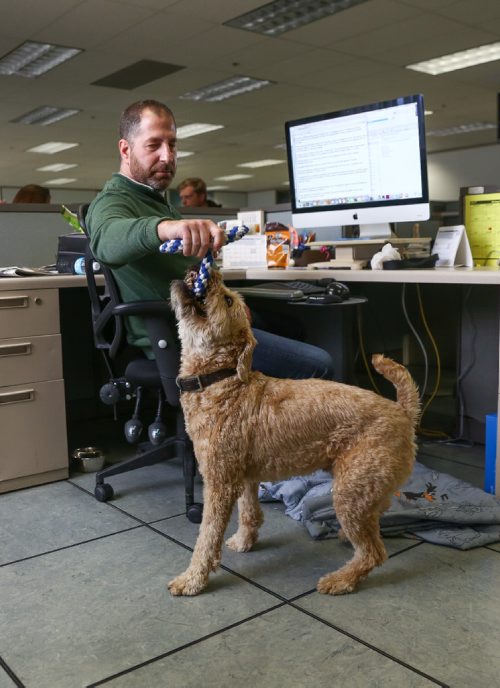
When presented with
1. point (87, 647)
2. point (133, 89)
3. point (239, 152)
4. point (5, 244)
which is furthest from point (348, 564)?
point (239, 152)

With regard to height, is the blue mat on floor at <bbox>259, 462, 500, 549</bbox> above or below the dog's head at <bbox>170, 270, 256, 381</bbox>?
below

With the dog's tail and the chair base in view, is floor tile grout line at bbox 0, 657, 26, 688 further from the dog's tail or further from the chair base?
the dog's tail

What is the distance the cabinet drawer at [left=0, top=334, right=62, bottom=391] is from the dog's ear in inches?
41.4

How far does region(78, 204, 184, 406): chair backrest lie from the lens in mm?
1839

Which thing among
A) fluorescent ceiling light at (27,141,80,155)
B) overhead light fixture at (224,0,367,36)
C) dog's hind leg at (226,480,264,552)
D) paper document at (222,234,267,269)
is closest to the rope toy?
dog's hind leg at (226,480,264,552)

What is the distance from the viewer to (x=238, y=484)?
5.00 feet

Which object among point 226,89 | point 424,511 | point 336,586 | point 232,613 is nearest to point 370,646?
point 336,586

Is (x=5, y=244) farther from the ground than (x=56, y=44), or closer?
closer

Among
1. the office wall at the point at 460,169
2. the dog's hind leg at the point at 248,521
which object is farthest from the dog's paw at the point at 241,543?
the office wall at the point at 460,169

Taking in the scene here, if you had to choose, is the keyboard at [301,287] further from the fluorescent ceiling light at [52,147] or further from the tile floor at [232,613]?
the fluorescent ceiling light at [52,147]

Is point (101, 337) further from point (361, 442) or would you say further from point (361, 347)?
point (361, 347)

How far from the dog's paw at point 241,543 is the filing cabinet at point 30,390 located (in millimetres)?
872

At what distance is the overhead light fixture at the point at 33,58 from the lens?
6.17 m

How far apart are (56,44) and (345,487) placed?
593cm
